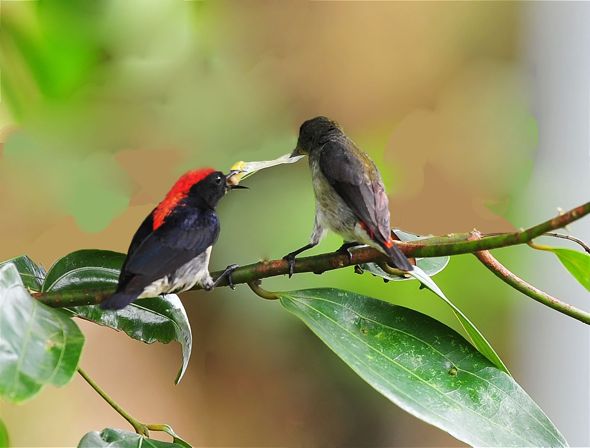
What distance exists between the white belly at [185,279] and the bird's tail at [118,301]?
8 cm

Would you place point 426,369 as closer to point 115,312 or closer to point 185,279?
point 185,279

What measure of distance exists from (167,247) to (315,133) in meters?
0.81

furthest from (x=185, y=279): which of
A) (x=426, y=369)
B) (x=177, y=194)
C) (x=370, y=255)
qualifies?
(x=426, y=369)

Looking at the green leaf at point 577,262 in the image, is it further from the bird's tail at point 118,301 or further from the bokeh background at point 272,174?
the bokeh background at point 272,174

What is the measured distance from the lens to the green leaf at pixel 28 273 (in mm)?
1160

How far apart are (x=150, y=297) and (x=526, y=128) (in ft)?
8.82

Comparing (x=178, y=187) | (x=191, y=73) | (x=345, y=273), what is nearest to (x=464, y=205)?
(x=345, y=273)

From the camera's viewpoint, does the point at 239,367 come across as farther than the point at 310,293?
Yes

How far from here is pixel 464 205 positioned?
333 cm

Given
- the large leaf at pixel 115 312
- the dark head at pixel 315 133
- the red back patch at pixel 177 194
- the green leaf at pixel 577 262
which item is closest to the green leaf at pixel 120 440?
the large leaf at pixel 115 312

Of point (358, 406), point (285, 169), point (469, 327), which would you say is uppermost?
point (285, 169)

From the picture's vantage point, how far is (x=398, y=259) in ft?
3.50

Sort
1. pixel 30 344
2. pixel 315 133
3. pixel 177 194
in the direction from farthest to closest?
1. pixel 315 133
2. pixel 177 194
3. pixel 30 344

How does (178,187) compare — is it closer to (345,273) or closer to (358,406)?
(345,273)
